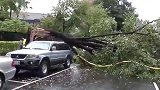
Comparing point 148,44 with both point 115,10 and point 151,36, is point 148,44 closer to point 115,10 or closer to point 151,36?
point 151,36

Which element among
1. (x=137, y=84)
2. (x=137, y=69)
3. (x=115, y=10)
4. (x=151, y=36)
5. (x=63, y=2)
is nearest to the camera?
(x=137, y=84)

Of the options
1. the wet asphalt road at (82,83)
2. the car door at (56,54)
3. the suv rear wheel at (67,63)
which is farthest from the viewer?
the suv rear wheel at (67,63)

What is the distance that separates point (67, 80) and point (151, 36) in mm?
6499

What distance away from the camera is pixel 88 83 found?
42.3ft

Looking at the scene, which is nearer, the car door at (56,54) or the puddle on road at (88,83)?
the puddle on road at (88,83)

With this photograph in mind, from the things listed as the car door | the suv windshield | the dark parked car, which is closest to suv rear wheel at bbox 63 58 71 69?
the dark parked car

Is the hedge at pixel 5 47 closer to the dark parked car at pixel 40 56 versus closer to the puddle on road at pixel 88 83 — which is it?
the dark parked car at pixel 40 56

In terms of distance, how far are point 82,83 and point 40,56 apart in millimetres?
2563

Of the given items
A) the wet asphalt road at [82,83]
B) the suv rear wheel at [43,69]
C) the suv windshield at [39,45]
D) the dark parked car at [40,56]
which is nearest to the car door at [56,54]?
the dark parked car at [40,56]

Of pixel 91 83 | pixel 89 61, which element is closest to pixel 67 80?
pixel 91 83

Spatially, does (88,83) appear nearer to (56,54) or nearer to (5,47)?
(56,54)

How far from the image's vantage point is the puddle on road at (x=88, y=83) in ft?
38.3

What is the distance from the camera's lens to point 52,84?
12.2 metres

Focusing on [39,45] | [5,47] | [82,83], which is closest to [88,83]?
[82,83]
